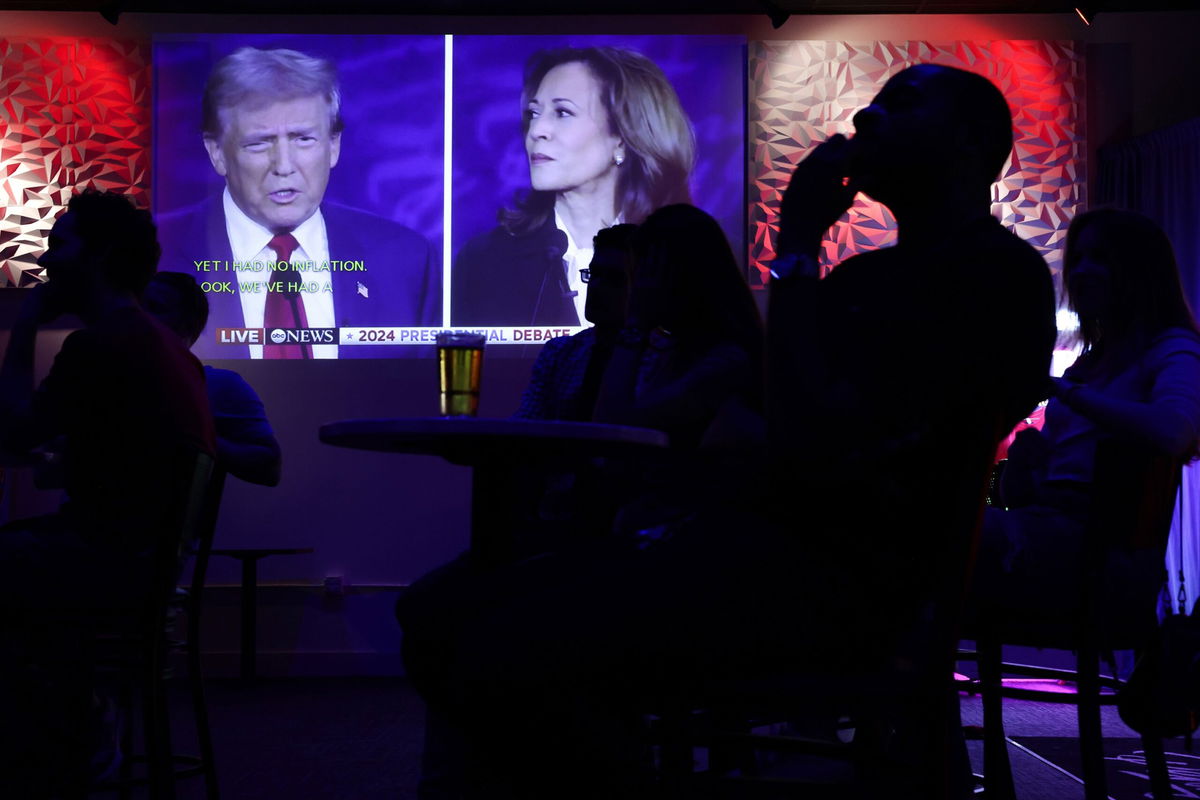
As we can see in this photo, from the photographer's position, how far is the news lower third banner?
5047mm

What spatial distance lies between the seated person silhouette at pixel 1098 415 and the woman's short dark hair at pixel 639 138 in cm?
295

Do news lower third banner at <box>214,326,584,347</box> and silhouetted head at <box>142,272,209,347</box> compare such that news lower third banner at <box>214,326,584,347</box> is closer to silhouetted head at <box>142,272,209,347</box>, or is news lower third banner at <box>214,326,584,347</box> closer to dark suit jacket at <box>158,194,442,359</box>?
dark suit jacket at <box>158,194,442,359</box>

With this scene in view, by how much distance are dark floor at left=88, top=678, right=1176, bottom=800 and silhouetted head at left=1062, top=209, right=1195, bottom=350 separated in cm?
123

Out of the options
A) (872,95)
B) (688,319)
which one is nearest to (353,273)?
(872,95)

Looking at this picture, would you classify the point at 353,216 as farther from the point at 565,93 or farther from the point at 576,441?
the point at 576,441

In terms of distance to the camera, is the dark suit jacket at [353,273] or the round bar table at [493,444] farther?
the dark suit jacket at [353,273]

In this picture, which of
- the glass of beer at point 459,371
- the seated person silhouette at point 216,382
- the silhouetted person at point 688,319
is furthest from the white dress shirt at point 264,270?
the glass of beer at point 459,371

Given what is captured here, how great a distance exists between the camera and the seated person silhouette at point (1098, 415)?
1822 millimetres

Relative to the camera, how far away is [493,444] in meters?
1.42

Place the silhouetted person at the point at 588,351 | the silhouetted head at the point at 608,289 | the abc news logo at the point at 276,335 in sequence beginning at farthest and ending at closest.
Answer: the abc news logo at the point at 276,335 < the silhouetted head at the point at 608,289 < the silhouetted person at the point at 588,351

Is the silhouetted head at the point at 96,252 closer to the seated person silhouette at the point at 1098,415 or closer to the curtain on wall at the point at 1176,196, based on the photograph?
the seated person silhouette at the point at 1098,415

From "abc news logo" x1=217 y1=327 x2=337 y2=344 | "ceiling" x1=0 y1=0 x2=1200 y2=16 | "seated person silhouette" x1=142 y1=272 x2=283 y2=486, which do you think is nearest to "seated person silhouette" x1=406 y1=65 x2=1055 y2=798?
"seated person silhouette" x1=142 y1=272 x2=283 y2=486

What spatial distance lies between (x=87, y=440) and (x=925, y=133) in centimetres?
159

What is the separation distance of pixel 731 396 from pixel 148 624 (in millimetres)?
1104
